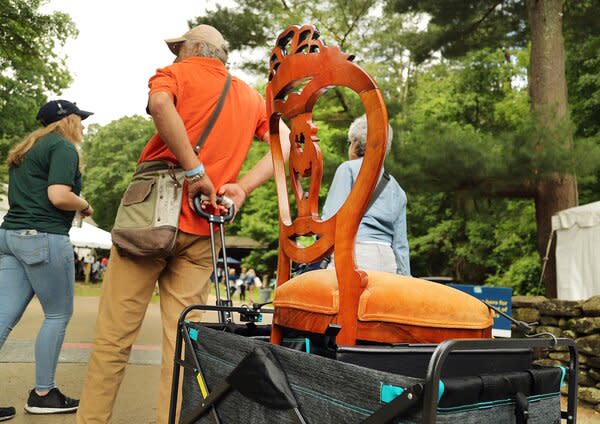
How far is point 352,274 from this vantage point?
5.04 feet

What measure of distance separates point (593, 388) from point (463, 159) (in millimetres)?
3121

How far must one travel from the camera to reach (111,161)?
48531 millimetres

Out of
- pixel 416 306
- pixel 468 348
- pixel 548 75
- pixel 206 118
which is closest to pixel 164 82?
pixel 206 118

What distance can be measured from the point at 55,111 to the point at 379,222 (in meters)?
2.18

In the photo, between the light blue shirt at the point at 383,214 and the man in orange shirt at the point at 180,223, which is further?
the light blue shirt at the point at 383,214

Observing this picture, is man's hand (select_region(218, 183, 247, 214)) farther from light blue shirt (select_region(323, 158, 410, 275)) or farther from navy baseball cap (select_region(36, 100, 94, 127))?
navy baseball cap (select_region(36, 100, 94, 127))

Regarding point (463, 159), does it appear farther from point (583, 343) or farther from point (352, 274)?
point (352, 274)

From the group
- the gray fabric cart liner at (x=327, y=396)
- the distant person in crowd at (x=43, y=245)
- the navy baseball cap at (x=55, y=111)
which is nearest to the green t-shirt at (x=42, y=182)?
the distant person in crowd at (x=43, y=245)

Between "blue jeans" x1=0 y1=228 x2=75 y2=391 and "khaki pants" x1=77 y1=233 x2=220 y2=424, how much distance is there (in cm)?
113

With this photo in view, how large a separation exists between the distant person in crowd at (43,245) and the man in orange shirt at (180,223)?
1.10 meters

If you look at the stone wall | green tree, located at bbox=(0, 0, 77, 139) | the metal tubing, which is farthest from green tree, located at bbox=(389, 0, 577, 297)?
green tree, located at bbox=(0, 0, 77, 139)

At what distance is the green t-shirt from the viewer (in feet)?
12.3

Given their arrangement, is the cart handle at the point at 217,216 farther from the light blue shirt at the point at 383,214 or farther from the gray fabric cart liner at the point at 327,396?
the gray fabric cart liner at the point at 327,396

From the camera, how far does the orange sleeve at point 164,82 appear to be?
264 centimetres
